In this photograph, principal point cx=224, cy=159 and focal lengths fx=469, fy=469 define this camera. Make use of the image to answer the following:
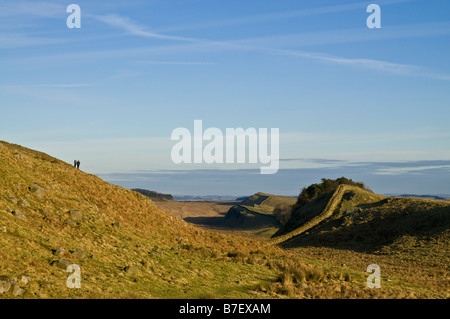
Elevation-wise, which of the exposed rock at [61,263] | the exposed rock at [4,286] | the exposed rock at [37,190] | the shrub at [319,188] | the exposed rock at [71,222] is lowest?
the exposed rock at [4,286]

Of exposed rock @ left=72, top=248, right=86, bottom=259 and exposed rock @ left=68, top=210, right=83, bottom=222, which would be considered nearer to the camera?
exposed rock @ left=72, top=248, right=86, bottom=259

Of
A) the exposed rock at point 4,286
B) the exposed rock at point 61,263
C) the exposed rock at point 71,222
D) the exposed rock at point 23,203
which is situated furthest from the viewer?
the exposed rock at point 71,222

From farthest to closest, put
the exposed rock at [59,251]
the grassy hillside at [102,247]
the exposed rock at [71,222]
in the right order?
1. the exposed rock at [71,222]
2. the exposed rock at [59,251]
3. the grassy hillside at [102,247]

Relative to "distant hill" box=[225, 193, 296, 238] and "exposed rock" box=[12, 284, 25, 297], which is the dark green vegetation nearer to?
"exposed rock" box=[12, 284, 25, 297]

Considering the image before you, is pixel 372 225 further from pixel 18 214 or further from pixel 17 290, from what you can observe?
pixel 17 290

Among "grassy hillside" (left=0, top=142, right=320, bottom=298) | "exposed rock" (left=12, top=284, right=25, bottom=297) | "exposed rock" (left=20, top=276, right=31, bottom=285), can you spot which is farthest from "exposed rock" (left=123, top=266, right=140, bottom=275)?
"exposed rock" (left=12, top=284, right=25, bottom=297)

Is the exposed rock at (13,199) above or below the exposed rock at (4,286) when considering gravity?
above

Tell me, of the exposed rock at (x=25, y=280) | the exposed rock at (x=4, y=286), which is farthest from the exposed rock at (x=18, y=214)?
the exposed rock at (x=4, y=286)

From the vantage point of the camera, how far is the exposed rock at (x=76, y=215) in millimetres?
26419

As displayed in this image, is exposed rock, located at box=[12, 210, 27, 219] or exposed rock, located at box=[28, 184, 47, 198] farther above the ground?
exposed rock, located at box=[28, 184, 47, 198]

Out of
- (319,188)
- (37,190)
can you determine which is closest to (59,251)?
(37,190)

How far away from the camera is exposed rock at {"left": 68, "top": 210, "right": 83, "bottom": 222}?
2642 cm

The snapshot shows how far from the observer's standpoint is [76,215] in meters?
26.7

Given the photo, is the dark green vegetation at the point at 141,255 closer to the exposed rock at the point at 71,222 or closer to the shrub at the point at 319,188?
the exposed rock at the point at 71,222
